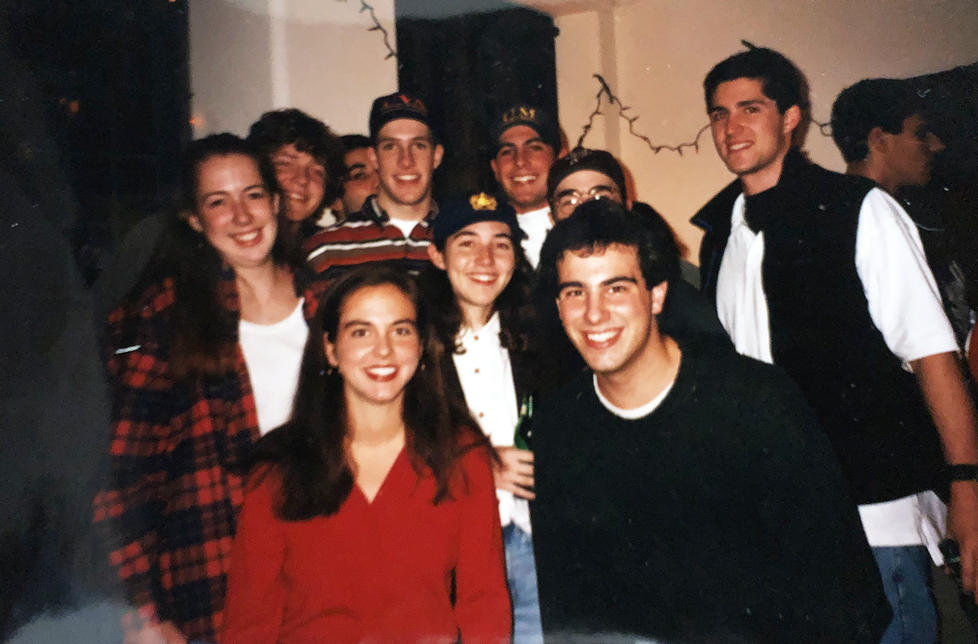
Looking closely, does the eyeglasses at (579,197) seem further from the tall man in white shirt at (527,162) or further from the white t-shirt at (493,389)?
the white t-shirt at (493,389)

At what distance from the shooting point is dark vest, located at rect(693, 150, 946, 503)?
116cm

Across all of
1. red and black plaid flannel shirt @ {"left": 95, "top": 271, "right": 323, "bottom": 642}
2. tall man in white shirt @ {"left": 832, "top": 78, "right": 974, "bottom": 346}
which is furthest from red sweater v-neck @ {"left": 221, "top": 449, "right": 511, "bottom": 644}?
tall man in white shirt @ {"left": 832, "top": 78, "right": 974, "bottom": 346}

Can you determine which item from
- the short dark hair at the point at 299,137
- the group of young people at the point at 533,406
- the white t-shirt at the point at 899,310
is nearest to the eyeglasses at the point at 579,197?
the group of young people at the point at 533,406

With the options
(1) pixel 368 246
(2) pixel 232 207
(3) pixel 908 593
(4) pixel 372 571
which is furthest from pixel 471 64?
(3) pixel 908 593

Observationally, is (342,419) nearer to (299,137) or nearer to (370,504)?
(370,504)

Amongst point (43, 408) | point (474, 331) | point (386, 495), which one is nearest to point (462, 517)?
point (386, 495)

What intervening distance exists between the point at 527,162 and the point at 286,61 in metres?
0.47

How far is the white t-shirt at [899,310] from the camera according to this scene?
1130 mm

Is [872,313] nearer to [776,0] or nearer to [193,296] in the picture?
[776,0]

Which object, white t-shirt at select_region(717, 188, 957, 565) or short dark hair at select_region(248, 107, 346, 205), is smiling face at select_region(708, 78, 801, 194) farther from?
short dark hair at select_region(248, 107, 346, 205)

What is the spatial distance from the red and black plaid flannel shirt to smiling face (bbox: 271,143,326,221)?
28 centimetres

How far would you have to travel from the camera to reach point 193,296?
1.21 meters

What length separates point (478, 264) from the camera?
1.26m

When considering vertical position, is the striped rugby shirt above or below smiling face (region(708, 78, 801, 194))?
below
